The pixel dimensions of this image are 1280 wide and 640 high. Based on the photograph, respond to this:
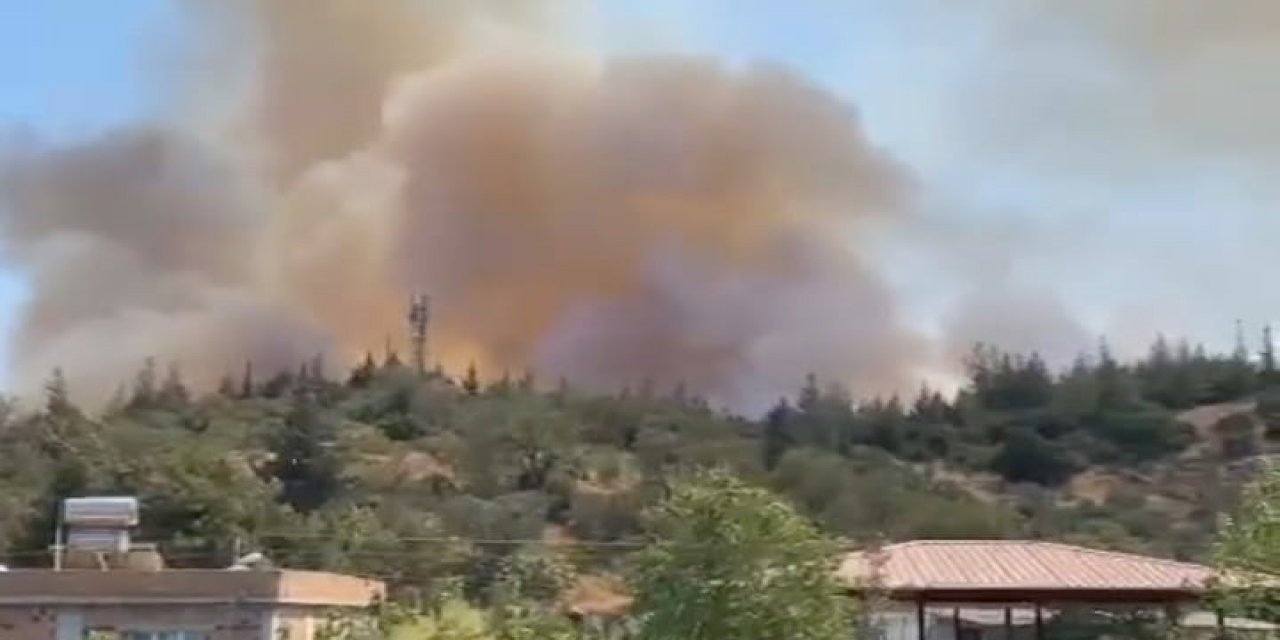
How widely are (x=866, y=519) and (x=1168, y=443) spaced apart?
17.2 m

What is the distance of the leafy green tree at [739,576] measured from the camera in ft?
72.5

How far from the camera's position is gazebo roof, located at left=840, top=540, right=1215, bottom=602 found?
27641 mm

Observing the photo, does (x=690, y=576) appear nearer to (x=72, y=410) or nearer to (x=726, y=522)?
(x=726, y=522)

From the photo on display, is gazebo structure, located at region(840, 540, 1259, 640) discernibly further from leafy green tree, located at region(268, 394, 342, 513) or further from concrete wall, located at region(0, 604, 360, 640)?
leafy green tree, located at region(268, 394, 342, 513)

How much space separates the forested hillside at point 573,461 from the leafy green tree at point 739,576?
1477 centimetres

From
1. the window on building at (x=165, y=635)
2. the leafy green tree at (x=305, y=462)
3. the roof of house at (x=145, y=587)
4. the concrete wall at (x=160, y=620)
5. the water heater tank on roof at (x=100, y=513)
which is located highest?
the leafy green tree at (x=305, y=462)

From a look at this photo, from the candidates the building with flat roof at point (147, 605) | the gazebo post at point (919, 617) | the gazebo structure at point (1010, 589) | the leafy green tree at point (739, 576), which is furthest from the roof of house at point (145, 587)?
the gazebo post at point (919, 617)

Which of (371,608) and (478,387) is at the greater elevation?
(478,387)

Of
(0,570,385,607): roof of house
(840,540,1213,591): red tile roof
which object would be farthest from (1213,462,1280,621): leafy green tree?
(0,570,385,607): roof of house

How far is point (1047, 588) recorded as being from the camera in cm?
2756

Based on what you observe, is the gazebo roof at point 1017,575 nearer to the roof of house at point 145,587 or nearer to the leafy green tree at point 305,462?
the roof of house at point 145,587

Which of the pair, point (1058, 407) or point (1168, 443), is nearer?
point (1168, 443)

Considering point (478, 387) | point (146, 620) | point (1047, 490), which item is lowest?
point (146, 620)

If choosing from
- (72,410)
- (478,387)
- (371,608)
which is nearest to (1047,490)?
(478,387)
